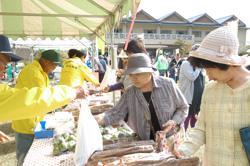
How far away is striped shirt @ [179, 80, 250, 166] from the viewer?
65.5 inches

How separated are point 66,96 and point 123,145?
706 mm

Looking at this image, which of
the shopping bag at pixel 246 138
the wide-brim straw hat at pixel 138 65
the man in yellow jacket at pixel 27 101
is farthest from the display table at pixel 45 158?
the shopping bag at pixel 246 138

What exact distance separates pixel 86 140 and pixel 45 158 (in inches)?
19.9

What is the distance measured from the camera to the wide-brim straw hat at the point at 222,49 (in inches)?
61.6

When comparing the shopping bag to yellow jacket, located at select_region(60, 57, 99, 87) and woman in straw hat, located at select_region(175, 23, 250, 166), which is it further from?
yellow jacket, located at select_region(60, 57, 99, 87)

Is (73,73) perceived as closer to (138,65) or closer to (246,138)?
(138,65)

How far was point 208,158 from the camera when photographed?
1.86 meters

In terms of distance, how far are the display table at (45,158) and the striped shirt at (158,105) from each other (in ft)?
1.94

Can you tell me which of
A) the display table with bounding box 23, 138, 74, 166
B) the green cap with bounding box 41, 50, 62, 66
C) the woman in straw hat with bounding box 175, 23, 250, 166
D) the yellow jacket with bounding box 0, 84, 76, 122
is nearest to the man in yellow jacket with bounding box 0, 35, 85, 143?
the yellow jacket with bounding box 0, 84, 76, 122

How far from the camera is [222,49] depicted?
5.17 feet

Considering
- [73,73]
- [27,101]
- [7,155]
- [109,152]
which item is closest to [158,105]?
[109,152]

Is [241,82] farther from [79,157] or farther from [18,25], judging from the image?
[18,25]

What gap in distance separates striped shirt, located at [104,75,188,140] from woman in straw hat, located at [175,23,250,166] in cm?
70

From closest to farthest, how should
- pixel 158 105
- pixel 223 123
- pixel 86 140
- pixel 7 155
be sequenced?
pixel 223 123 → pixel 86 140 → pixel 158 105 → pixel 7 155
